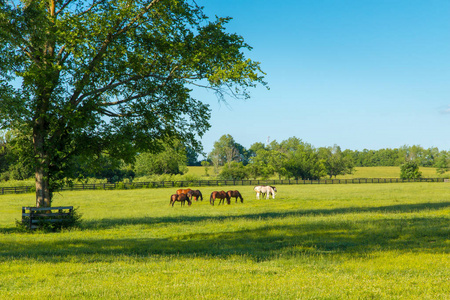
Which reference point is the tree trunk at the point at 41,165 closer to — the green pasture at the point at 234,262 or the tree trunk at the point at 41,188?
the tree trunk at the point at 41,188

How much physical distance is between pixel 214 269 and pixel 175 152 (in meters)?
13.3

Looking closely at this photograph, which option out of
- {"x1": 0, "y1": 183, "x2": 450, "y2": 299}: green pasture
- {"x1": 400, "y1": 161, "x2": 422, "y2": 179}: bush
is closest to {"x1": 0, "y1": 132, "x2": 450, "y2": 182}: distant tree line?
{"x1": 400, "y1": 161, "x2": 422, "y2": 179}: bush

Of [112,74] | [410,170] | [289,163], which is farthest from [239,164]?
[112,74]

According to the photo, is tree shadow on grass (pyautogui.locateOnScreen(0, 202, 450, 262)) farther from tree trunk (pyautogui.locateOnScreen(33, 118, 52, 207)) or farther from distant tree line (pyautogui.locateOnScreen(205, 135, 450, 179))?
distant tree line (pyautogui.locateOnScreen(205, 135, 450, 179))

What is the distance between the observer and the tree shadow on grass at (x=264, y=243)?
12039 mm

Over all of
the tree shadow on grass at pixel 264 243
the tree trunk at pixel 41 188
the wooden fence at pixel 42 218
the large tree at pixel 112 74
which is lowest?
the tree shadow on grass at pixel 264 243

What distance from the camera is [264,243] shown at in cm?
1388

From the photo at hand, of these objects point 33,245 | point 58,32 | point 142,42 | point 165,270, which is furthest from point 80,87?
point 165,270

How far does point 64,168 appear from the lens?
63.1 feet

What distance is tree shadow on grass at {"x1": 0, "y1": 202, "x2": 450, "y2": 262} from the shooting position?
474 inches

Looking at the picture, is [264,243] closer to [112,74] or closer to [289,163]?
[112,74]

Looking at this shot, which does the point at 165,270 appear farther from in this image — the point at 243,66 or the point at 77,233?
the point at 243,66

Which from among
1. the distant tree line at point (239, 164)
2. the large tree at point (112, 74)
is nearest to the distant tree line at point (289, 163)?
the distant tree line at point (239, 164)

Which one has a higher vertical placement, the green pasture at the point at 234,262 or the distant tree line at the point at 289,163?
the distant tree line at the point at 289,163
